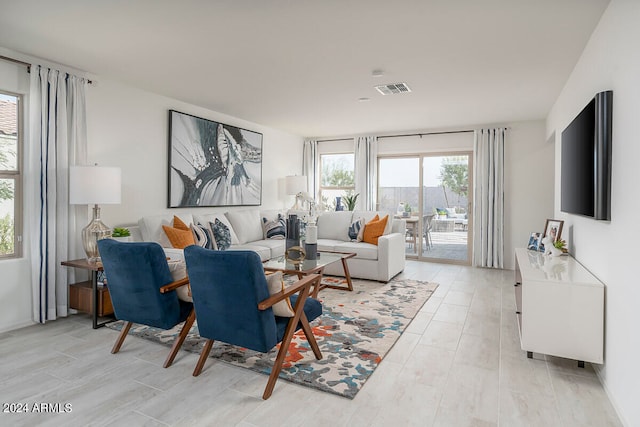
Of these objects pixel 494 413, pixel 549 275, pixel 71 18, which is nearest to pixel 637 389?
pixel 494 413

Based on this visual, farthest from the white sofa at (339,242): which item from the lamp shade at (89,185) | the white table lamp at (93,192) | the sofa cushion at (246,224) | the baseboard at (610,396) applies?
the baseboard at (610,396)

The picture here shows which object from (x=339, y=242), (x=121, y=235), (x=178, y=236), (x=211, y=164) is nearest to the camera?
(x=121, y=235)

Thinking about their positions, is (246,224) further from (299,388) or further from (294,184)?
(299,388)

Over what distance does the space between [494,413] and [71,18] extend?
146 inches

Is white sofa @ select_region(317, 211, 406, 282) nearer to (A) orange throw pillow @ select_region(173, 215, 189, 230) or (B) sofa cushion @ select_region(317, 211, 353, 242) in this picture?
(B) sofa cushion @ select_region(317, 211, 353, 242)

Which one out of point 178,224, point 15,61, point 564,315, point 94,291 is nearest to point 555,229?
point 564,315

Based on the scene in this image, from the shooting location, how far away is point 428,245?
6.88 m

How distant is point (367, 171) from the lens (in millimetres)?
7215

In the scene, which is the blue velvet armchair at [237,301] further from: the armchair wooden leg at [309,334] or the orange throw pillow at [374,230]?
the orange throw pillow at [374,230]

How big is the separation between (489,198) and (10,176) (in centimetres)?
627

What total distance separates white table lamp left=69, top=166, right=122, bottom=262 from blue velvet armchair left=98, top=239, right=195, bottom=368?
1.05 meters

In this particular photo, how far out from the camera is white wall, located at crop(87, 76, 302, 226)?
156 inches

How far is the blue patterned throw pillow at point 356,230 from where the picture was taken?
553 centimetres

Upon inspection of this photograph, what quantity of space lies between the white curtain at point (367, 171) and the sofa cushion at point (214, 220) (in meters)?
2.92
